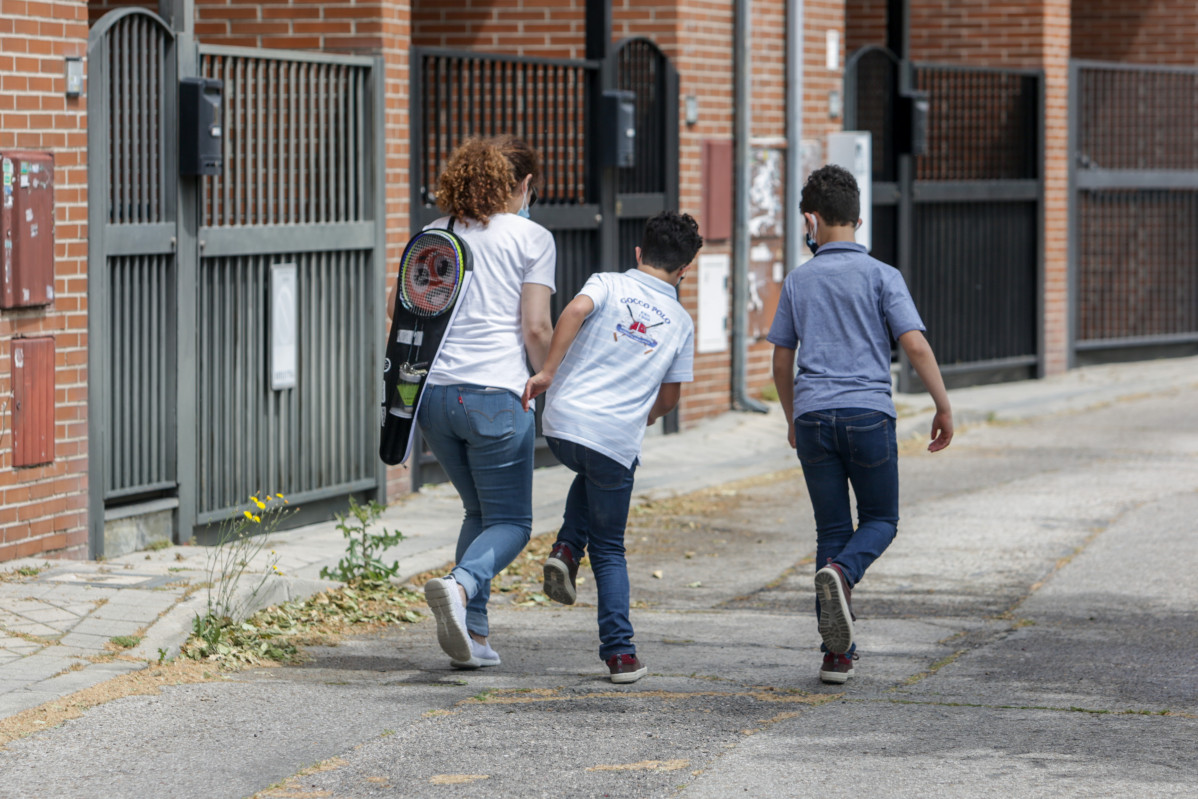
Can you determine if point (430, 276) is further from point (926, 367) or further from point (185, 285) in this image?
point (185, 285)

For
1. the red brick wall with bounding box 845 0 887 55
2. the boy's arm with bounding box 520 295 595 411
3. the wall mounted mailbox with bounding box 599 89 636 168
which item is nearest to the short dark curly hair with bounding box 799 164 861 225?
the boy's arm with bounding box 520 295 595 411

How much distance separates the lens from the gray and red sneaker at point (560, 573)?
6.07 metres

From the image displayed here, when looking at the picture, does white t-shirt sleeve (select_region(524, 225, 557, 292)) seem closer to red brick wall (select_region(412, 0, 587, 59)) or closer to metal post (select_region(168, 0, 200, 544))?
metal post (select_region(168, 0, 200, 544))

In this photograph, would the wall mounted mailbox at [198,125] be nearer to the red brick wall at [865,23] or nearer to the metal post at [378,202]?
the metal post at [378,202]

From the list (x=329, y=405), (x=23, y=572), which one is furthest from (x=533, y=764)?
(x=329, y=405)

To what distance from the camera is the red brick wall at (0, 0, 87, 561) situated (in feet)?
24.0

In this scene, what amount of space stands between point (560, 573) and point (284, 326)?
3278 millimetres

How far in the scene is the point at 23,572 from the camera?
23.6 feet

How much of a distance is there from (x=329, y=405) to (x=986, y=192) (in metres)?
8.40

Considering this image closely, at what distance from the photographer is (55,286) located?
7508 millimetres

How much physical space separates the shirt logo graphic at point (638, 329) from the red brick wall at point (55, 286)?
2822 millimetres

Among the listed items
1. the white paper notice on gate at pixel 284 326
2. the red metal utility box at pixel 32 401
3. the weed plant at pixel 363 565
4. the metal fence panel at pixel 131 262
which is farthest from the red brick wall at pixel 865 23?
the red metal utility box at pixel 32 401

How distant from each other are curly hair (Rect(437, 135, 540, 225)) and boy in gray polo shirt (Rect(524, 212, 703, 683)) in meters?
0.43

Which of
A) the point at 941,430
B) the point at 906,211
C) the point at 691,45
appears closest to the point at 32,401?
the point at 941,430
